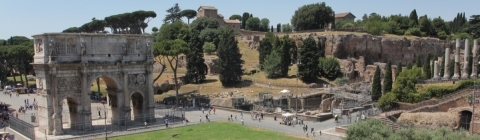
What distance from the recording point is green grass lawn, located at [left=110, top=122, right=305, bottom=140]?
117ft

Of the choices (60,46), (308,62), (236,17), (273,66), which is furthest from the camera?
(236,17)

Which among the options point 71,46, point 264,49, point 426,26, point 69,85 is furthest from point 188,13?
point 69,85

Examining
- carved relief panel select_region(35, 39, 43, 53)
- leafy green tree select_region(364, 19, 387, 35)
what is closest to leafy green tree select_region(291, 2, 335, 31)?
leafy green tree select_region(364, 19, 387, 35)

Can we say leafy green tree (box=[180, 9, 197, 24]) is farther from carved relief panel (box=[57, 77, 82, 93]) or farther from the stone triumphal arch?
carved relief panel (box=[57, 77, 82, 93])

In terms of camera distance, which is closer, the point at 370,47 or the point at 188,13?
the point at 370,47

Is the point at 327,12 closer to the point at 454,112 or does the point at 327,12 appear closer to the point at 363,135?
the point at 454,112

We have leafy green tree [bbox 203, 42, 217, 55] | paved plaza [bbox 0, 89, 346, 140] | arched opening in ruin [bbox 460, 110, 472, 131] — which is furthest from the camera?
leafy green tree [bbox 203, 42, 217, 55]

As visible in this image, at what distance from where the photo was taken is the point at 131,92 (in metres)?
43.5

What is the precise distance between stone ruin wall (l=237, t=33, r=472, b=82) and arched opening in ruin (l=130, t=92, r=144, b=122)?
128ft

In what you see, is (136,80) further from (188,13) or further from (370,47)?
(188,13)

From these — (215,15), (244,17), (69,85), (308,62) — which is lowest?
(69,85)

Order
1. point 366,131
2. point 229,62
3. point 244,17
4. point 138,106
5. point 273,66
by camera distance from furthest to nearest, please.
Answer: point 244,17, point 273,66, point 229,62, point 138,106, point 366,131

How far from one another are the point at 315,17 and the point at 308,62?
34.9 meters

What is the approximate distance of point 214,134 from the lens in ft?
122
